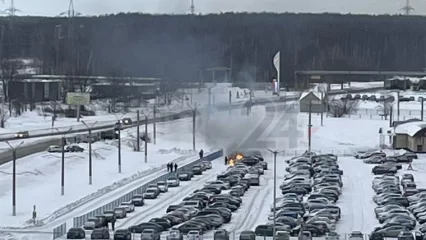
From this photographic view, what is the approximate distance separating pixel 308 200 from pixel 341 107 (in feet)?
42.5

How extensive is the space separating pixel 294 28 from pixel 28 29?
51.8 feet

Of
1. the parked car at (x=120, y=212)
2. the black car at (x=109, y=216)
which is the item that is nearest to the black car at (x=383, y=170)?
the parked car at (x=120, y=212)

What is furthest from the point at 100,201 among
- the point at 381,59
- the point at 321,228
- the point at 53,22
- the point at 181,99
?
the point at 53,22

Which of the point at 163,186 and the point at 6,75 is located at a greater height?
the point at 6,75

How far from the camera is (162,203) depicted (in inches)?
419

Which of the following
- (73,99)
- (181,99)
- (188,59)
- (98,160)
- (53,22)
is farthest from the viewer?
(53,22)

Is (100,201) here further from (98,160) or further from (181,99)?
(181,99)

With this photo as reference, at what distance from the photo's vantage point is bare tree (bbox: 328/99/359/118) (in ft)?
73.6

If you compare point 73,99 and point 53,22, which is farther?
point 53,22

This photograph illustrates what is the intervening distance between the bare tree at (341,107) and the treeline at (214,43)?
1188 cm

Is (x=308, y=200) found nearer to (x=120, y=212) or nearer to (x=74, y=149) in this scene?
(x=120, y=212)

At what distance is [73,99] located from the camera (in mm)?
21688

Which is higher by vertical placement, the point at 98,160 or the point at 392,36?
the point at 392,36

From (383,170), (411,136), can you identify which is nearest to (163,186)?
(383,170)
